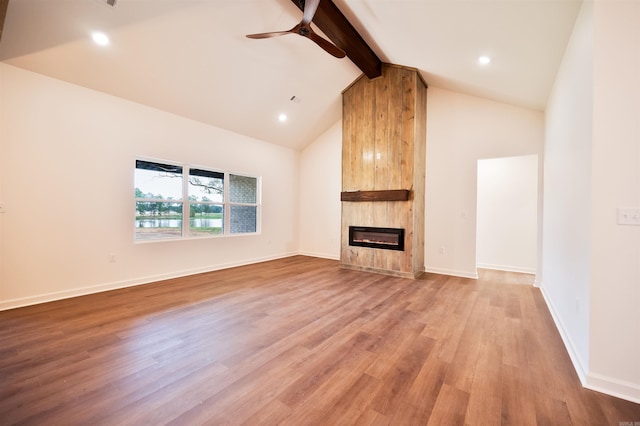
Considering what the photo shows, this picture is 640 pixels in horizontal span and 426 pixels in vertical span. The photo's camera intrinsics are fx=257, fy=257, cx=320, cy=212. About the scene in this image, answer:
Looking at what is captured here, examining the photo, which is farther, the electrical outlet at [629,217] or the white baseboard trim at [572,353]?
the white baseboard trim at [572,353]

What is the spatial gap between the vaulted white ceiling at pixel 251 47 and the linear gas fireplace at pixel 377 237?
2.77 meters

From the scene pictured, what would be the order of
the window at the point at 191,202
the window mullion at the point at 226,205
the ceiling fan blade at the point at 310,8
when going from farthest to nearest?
the window mullion at the point at 226,205 < the window at the point at 191,202 < the ceiling fan blade at the point at 310,8

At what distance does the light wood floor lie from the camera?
1493 mm

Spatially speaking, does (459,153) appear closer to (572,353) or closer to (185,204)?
(572,353)

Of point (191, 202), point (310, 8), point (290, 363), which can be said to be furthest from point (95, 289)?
point (310, 8)

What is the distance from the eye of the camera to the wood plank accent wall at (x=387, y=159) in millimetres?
4527

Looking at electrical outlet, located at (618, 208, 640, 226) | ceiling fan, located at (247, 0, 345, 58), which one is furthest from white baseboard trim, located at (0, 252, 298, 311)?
electrical outlet, located at (618, 208, 640, 226)

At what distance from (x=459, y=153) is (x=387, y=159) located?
53.3 inches

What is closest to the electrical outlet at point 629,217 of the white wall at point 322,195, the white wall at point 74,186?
the white wall at point 322,195

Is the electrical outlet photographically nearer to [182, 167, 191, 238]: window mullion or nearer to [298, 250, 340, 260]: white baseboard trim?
[298, 250, 340, 260]: white baseboard trim

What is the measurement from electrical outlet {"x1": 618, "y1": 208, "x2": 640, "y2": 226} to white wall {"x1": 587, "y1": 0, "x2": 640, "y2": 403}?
1.2 inches

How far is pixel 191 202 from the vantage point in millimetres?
4773

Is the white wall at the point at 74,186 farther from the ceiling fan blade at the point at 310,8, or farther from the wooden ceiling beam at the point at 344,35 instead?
the ceiling fan blade at the point at 310,8

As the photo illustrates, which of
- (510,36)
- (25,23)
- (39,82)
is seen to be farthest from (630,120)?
(39,82)
